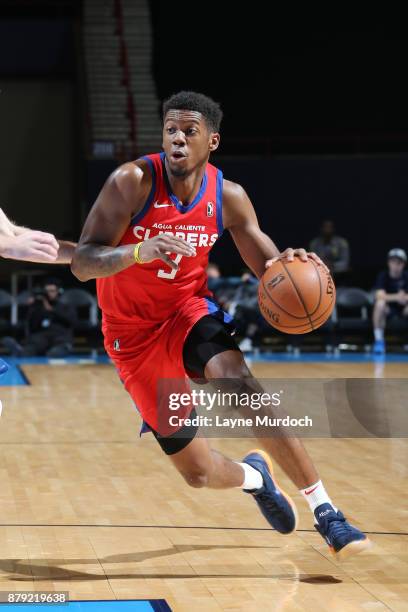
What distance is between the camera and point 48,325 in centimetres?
1408

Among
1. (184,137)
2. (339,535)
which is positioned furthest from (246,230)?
(339,535)

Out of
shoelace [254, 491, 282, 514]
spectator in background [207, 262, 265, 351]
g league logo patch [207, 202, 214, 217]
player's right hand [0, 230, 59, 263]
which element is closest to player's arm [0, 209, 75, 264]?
player's right hand [0, 230, 59, 263]

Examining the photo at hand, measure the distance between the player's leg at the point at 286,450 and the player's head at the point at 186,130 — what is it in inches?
27.2

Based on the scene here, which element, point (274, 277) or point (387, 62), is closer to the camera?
point (274, 277)

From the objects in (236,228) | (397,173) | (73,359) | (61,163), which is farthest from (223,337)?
(61,163)

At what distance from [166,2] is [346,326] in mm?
9693

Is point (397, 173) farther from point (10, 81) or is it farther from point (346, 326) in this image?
point (10, 81)

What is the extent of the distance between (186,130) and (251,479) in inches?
60.5

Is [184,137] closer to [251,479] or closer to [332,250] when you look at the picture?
[251,479]

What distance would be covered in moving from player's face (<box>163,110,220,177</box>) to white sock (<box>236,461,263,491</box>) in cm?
135

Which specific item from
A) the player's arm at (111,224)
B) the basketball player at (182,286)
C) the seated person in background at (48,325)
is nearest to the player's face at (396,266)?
the seated person in background at (48,325)

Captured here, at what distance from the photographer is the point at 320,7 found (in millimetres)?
21188

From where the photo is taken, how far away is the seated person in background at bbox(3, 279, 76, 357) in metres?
14.0

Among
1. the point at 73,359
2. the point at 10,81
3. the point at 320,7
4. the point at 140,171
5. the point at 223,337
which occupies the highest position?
the point at 320,7
